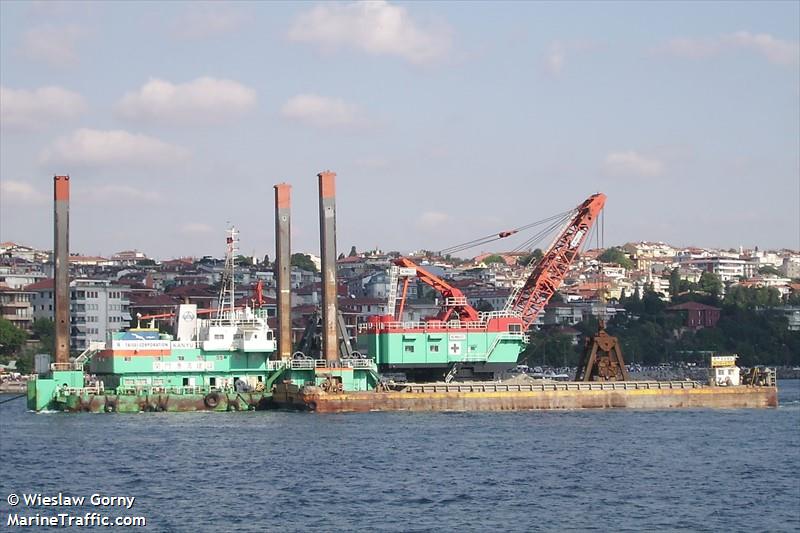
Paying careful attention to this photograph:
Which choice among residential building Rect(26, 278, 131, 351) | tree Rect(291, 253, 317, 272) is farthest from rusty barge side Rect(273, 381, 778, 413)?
tree Rect(291, 253, 317, 272)

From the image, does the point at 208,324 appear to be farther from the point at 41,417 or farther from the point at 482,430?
the point at 482,430

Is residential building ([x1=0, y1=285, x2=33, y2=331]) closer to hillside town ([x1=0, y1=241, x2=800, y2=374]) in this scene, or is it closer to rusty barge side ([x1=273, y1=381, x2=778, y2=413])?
hillside town ([x1=0, y1=241, x2=800, y2=374])

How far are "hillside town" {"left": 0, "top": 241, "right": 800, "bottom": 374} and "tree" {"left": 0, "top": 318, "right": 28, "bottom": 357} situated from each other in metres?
5.69

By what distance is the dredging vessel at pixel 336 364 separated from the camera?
60531 mm

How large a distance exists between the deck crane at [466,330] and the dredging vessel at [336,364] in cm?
5

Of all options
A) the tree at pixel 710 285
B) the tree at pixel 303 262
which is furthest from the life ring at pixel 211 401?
the tree at pixel 710 285

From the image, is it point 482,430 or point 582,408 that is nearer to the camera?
point 482,430

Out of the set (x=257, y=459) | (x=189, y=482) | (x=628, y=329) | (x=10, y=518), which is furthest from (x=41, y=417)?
(x=628, y=329)

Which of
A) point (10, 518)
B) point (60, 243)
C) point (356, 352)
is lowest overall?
point (10, 518)

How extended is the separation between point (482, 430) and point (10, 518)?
22.6 metres

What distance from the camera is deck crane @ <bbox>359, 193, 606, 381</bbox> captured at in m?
64.8

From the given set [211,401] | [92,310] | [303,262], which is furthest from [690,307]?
[211,401]

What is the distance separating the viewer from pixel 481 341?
215 feet

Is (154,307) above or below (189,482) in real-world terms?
above
